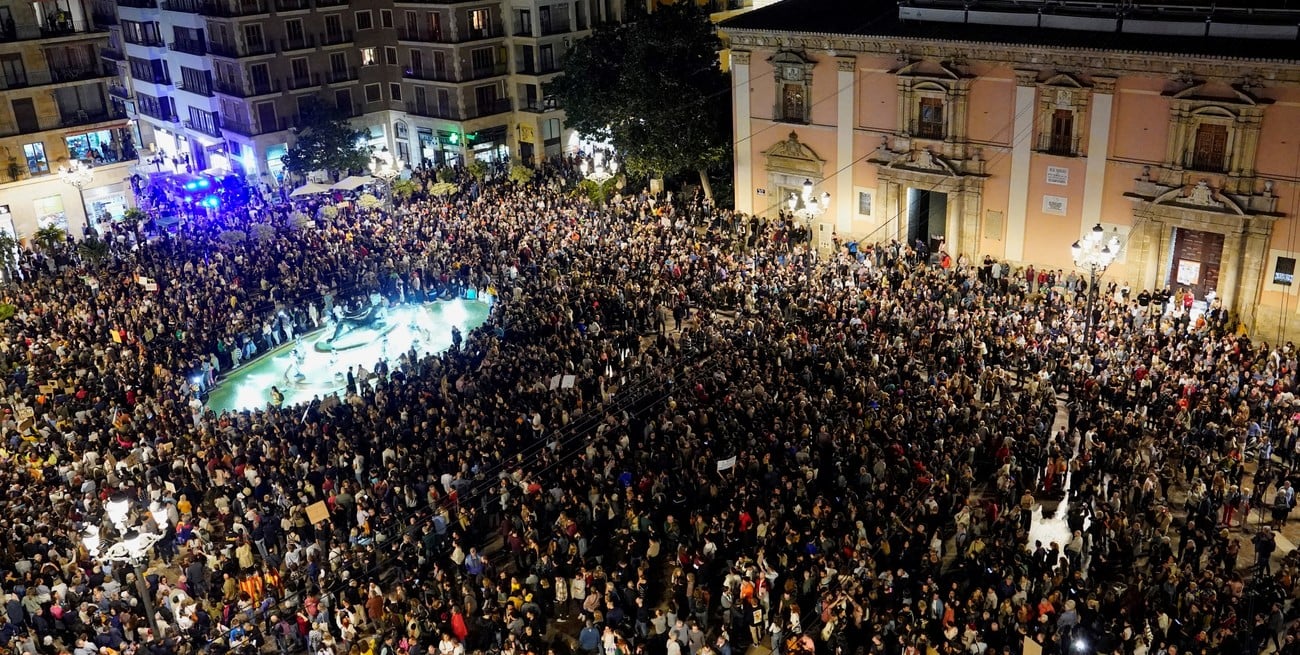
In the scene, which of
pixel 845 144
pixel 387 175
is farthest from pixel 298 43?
pixel 845 144

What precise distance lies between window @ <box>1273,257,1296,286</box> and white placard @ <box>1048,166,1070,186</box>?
20.2 ft

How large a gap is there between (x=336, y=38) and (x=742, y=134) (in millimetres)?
24780

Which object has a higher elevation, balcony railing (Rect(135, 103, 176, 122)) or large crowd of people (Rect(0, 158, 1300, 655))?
balcony railing (Rect(135, 103, 176, 122))

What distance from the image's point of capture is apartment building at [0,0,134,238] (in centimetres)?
4203

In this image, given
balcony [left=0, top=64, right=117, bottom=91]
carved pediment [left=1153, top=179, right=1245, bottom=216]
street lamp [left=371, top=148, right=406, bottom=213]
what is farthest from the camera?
street lamp [left=371, top=148, right=406, bottom=213]

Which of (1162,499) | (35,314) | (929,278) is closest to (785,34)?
(929,278)

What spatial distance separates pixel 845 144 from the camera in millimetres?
36344

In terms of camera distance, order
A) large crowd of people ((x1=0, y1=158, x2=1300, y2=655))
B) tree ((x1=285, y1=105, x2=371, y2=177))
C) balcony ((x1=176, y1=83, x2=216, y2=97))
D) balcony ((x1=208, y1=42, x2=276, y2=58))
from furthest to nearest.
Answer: balcony ((x1=176, y1=83, x2=216, y2=97)) → tree ((x1=285, y1=105, x2=371, y2=177)) → balcony ((x1=208, y1=42, x2=276, y2=58)) → large crowd of people ((x1=0, y1=158, x2=1300, y2=655))

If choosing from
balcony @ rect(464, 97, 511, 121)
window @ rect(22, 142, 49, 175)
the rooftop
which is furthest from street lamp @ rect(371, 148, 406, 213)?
the rooftop

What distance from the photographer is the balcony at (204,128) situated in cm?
5481

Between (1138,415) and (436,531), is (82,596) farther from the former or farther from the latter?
(1138,415)

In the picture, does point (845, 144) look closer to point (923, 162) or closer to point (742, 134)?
point (923, 162)

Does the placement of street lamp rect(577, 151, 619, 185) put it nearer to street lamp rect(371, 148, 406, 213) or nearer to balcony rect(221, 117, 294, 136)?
street lamp rect(371, 148, 406, 213)

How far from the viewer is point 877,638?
15.2 m
